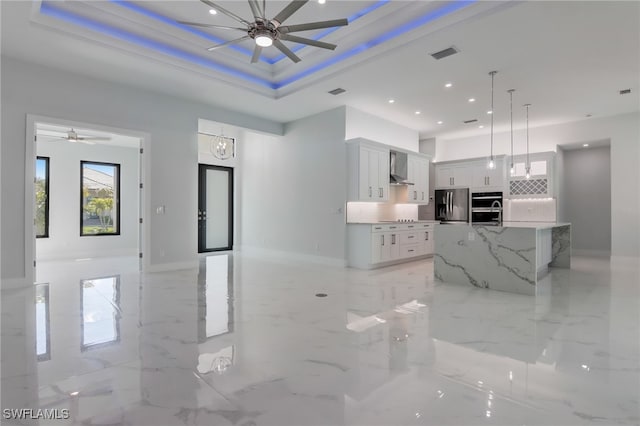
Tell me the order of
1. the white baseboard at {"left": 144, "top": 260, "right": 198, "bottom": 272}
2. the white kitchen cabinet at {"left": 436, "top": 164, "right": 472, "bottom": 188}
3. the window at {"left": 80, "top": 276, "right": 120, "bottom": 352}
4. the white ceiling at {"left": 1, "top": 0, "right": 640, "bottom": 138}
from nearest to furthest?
1. the window at {"left": 80, "top": 276, "right": 120, "bottom": 352}
2. the white ceiling at {"left": 1, "top": 0, "right": 640, "bottom": 138}
3. the white baseboard at {"left": 144, "top": 260, "right": 198, "bottom": 272}
4. the white kitchen cabinet at {"left": 436, "top": 164, "right": 472, "bottom": 188}

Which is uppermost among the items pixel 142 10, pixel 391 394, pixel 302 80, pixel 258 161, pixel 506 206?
pixel 142 10

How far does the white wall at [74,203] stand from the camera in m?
→ 8.04

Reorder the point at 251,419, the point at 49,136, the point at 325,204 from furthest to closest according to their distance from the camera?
the point at 49,136, the point at 325,204, the point at 251,419

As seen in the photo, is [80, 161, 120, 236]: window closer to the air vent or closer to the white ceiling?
the white ceiling

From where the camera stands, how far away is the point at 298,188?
7750 millimetres

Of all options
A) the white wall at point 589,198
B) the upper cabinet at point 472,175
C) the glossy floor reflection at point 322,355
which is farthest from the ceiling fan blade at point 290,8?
the white wall at point 589,198

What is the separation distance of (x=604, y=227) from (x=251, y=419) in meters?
10.2

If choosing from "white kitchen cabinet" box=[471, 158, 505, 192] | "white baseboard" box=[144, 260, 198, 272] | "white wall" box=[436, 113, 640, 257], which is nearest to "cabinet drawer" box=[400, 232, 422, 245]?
"white kitchen cabinet" box=[471, 158, 505, 192]

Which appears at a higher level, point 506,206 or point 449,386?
point 506,206

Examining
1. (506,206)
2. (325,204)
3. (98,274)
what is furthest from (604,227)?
(98,274)

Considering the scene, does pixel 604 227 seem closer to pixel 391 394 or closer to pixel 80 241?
pixel 391 394

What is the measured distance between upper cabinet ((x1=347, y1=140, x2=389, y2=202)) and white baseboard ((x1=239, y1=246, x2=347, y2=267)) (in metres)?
1.34

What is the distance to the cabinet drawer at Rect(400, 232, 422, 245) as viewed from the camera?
7.15 metres

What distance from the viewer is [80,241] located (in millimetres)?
8477
